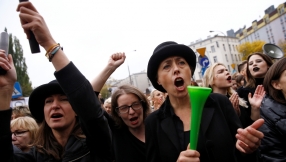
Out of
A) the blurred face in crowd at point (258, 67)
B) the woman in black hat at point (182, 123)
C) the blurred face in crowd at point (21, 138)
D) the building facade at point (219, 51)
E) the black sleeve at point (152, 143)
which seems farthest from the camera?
the building facade at point (219, 51)

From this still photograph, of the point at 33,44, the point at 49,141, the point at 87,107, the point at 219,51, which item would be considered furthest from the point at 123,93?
the point at 219,51

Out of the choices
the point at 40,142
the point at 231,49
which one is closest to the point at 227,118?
the point at 40,142

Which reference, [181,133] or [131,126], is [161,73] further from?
[131,126]

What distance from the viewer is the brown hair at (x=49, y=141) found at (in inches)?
78.0

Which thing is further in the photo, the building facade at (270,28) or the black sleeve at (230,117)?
the building facade at (270,28)

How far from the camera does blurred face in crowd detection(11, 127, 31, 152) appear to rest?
3201mm

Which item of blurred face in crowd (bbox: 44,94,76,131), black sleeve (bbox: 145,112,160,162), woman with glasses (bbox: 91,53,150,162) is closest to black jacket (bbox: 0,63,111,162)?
blurred face in crowd (bbox: 44,94,76,131)

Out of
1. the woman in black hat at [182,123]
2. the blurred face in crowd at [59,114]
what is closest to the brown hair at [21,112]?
the blurred face in crowd at [59,114]

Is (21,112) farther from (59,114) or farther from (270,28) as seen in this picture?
(270,28)

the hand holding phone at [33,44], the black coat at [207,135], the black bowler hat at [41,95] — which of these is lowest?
the black coat at [207,135]

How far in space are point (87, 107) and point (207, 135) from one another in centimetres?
97

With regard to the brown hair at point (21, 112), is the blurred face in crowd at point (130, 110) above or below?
below

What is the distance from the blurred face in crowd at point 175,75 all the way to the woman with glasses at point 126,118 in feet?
2.21

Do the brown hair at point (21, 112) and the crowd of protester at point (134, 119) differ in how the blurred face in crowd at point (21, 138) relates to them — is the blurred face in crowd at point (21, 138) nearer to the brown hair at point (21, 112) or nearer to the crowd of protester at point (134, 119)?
the crowd of protester at point (134, 119)
